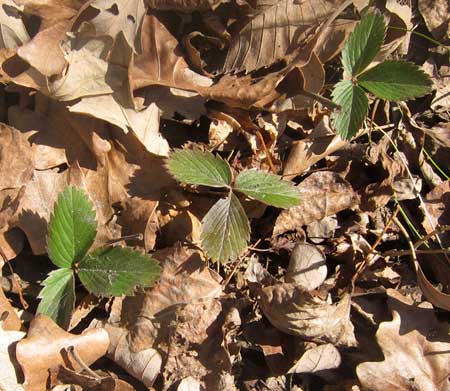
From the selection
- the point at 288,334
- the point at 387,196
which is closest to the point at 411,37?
the point at 387,196

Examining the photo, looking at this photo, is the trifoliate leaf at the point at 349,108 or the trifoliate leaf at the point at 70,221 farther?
the trifoliate leaf at the point at 349,108

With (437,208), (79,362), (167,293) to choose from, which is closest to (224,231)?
(167,293)

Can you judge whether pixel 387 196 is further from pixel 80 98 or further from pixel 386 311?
pixel 80 98

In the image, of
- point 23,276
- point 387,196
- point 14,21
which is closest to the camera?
point 14,21

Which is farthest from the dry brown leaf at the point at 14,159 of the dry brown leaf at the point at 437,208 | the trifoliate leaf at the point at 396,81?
the dry brown leaf at the point at 437,208

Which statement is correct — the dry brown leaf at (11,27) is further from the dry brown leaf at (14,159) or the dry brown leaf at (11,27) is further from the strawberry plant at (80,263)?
the strawberry plant at (80,263)

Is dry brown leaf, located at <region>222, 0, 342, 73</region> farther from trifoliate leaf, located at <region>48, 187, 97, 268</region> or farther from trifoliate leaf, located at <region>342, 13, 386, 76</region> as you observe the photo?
trifoliate leaf, located at <region>48, 187, 97, 268</region>

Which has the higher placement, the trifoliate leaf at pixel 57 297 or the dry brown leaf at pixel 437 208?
the dry brown leaf at pixel 437 208
